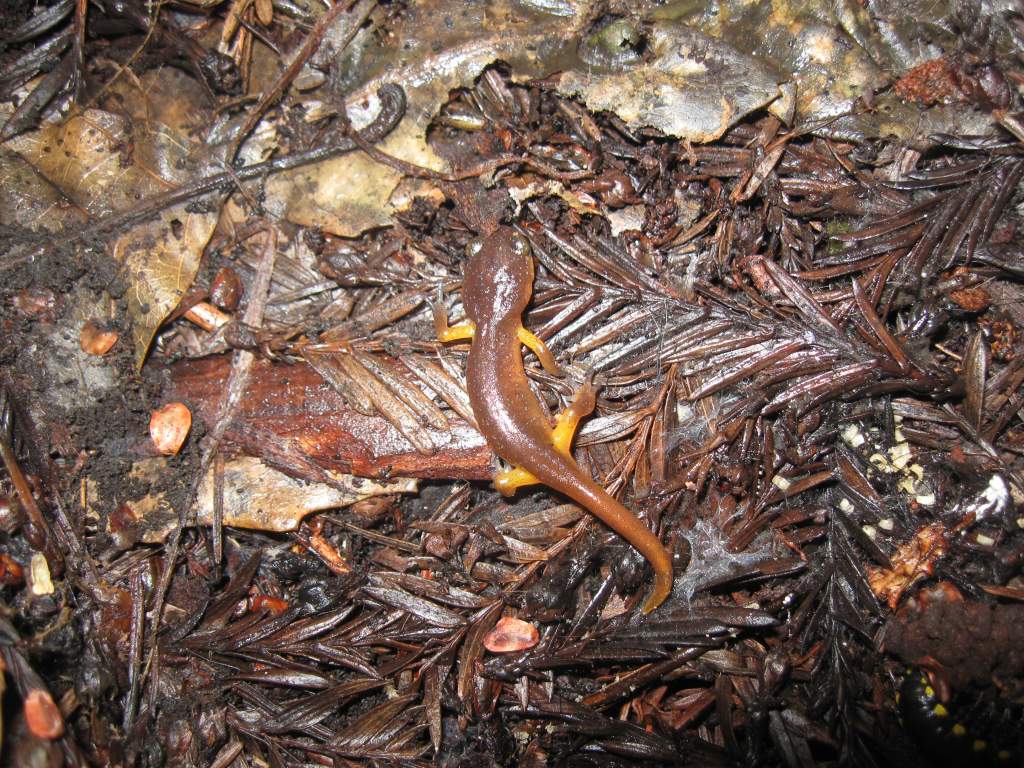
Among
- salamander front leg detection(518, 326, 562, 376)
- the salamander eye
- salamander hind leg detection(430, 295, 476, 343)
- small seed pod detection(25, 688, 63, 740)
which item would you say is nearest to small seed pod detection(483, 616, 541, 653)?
salamander front leg detection(518, 326, 562, 376)

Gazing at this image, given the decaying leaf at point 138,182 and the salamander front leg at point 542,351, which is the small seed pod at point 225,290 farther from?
the salamander front leg at point 542,351

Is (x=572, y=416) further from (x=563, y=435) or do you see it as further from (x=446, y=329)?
(x=446, y=329)

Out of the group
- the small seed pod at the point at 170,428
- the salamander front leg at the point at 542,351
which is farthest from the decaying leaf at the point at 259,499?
the salamander front leg at the point at 542,351

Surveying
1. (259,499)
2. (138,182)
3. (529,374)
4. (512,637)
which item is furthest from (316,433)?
(138,182)

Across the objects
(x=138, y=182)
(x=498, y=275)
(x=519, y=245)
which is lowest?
(x=498, y=275)

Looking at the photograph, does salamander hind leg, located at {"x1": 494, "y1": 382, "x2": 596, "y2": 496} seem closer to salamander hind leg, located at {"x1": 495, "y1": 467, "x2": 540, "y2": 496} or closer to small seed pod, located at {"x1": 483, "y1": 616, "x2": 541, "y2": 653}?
salamander hind leg, located at {"x1": 495, "y1": 467, "x2": 540, "y2": 496}

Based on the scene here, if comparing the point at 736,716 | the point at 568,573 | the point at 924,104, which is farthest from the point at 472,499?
the point at 924,104
